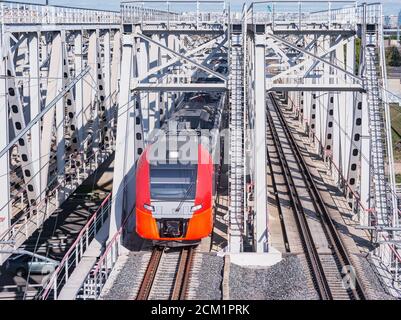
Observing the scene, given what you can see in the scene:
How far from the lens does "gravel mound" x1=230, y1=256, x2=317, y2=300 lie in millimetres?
13805

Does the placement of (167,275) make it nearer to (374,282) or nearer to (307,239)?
(307,239)

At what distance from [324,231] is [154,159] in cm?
480

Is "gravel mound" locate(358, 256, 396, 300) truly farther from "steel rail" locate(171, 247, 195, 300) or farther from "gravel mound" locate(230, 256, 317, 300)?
"steel rail" locate(171, 247, 195, 300)

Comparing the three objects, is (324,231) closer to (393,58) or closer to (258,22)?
(258,22)

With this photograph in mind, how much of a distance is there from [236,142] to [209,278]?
12.5 ft

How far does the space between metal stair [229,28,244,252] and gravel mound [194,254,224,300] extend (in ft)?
2.05

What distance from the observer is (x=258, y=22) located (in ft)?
58.9

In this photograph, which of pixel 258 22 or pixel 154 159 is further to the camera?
pixel 258 22

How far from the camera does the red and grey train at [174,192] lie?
15914mm

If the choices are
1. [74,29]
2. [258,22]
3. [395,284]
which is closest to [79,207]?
[74,29]

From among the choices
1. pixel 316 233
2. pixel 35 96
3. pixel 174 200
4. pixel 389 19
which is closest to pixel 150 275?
pixel 174 200

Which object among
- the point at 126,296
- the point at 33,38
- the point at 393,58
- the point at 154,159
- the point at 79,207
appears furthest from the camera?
the point at 393,58

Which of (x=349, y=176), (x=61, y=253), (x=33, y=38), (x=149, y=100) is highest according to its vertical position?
(x=33, y=38)

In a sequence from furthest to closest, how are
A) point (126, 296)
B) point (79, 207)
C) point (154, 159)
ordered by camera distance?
point (79, 207) < point (154, 159) < point (126, 296)
